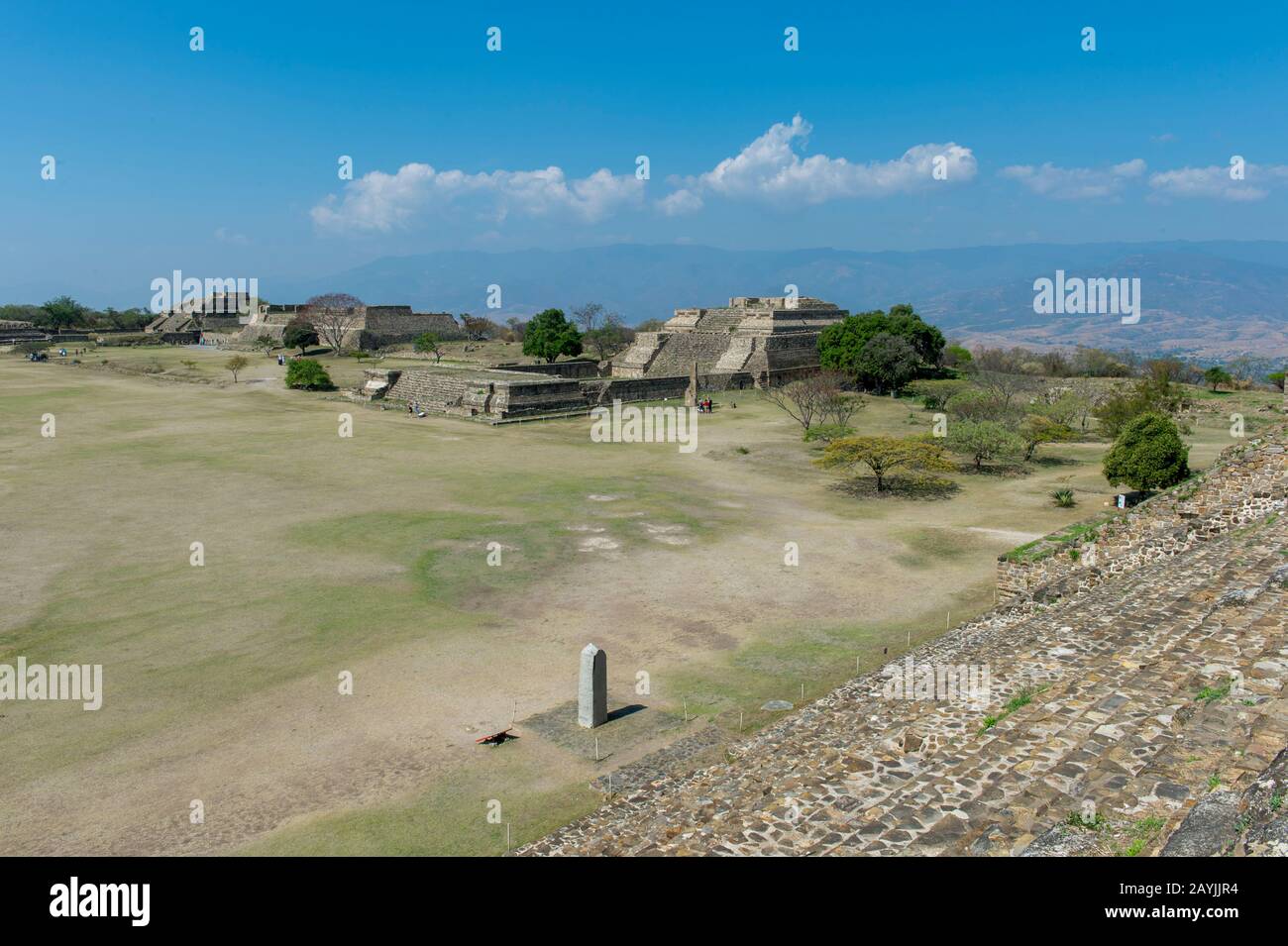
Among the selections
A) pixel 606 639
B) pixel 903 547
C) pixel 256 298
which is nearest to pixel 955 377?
pixel 903 547

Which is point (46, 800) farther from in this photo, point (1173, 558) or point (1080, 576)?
point (1173, 558)

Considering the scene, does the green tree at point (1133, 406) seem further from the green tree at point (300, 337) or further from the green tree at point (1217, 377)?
the green tree at point (300, 337)

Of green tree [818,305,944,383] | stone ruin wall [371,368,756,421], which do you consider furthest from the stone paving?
green tree [818,305,944,383]

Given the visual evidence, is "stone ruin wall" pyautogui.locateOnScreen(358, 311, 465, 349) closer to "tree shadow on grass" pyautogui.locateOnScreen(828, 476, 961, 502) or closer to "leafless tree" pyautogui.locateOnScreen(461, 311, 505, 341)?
"leafless tree" pyautogui.locateOnScreen(461, 311, 505, 341)

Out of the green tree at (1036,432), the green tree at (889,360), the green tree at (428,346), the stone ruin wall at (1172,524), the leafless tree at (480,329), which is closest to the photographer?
the stone ruin wall at (1172,524)

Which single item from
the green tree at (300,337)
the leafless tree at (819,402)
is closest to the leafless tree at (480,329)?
the green tree at (300,337)

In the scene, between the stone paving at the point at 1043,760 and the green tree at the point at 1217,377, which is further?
the green tree at the point at 1217,377
